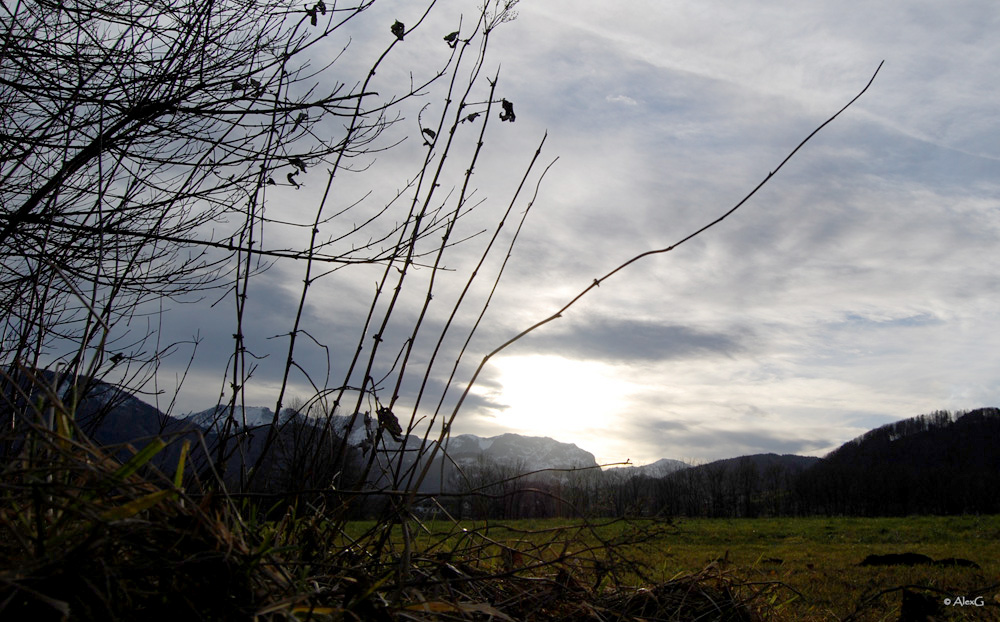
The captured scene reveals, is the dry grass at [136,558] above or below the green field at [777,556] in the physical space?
above

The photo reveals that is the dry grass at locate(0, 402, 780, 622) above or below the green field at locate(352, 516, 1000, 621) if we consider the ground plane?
above

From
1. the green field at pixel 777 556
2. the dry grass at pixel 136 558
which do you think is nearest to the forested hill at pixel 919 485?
the green field at pixel 777 556

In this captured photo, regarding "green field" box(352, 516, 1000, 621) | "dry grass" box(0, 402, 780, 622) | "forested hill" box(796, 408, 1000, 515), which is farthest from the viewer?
"forested hill" box(796, 408, 1000, 515)

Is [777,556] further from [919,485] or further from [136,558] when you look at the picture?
[919,485]

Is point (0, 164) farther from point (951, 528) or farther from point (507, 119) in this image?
point (951, 528)

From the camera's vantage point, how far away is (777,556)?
37.3 ft

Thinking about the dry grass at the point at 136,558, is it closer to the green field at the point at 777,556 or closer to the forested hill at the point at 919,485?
the green field at the point at 777,556

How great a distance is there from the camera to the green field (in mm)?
1739

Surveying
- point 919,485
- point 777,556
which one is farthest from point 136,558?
point 919,485

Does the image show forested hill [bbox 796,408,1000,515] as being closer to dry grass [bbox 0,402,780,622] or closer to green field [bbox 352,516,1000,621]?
green field [bbox 352,516,1000,621]

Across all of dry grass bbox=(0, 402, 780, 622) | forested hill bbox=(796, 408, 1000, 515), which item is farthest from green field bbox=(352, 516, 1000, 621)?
forested hill bbox=(796, 408, 1000, 515)

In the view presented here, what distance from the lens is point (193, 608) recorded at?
2.96 ft

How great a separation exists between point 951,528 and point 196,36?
77.9 ft

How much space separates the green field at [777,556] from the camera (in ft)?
5.71
